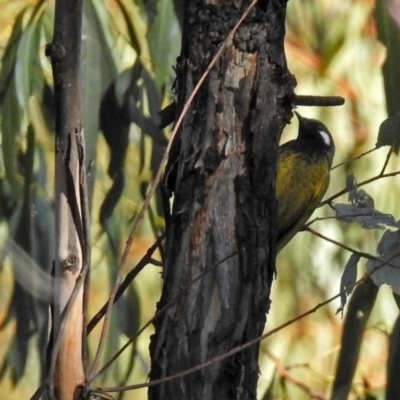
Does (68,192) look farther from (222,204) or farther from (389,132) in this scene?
(389,132)

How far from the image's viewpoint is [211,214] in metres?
0.93

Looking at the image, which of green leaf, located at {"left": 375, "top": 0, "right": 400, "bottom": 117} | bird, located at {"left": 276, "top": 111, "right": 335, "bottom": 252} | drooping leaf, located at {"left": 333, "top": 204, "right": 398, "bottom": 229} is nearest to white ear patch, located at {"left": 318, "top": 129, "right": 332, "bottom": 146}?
bird, located at {"left": 276, "top": 111, "right": 335, "bottom": 252}

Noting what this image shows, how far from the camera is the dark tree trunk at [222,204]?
36.2 inches

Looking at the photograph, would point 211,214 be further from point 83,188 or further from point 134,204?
point 134,204

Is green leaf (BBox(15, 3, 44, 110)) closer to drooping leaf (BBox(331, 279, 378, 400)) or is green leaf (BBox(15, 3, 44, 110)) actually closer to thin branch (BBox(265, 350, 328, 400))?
drooping leaf (BBox(331, 279, 378, 400))

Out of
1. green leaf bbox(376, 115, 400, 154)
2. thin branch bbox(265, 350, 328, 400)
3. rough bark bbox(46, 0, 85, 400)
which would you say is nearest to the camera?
rough bark bbox(46, 0, 85, 400)

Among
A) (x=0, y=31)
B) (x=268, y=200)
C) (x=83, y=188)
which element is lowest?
(x=83, y=188)

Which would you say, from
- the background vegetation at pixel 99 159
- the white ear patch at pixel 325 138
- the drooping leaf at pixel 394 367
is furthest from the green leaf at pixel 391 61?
the drooping leaf at pixel 394 367

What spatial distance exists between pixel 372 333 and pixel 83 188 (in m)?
1.44

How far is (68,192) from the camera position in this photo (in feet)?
2.45

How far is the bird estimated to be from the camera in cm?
149

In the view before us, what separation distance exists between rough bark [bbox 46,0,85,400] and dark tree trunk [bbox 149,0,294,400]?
0.18 m

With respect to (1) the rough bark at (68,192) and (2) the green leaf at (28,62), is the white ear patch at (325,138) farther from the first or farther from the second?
(1) the rough bark at (68,192)

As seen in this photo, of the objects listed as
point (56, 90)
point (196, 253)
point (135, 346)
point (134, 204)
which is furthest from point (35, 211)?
point (56, 90)
